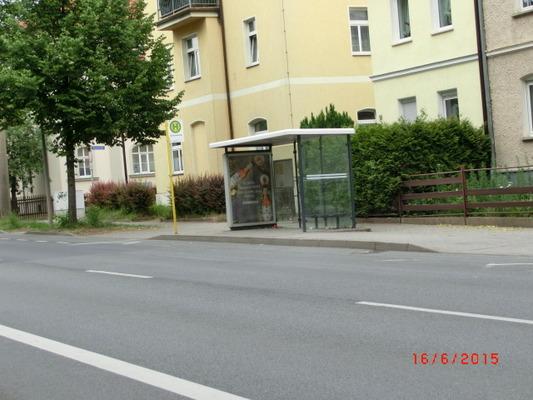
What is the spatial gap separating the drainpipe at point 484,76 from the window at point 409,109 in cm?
310

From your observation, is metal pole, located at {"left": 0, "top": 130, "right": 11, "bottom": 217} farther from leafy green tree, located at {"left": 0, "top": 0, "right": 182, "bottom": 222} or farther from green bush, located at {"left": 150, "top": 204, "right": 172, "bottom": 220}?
leafy green tree, located at {"left": 0, "top": 0, "right": 182, "bottom": 222}

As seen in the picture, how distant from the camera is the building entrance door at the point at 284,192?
22305 millimetres

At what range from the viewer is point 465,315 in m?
7.82

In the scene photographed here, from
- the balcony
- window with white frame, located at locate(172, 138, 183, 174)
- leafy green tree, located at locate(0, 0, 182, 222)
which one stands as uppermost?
the balcony

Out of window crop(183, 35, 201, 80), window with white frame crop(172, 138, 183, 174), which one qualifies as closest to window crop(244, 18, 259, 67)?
window crop(183, 35, 201, 80)

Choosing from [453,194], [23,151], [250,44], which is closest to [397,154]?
[453,194]

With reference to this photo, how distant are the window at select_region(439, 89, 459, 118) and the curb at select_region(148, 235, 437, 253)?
26.8ft

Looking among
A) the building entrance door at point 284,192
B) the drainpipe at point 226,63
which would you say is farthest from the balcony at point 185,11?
the building entrance door at point 284,192

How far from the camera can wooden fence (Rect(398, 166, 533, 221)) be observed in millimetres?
17703

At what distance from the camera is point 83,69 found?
24.3 metres

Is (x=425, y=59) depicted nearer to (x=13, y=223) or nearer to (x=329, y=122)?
(x=329, y=122)

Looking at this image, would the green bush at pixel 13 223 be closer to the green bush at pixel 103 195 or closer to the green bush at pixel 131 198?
the green bush at pixel 131 198

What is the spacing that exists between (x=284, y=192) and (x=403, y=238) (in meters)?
6.65

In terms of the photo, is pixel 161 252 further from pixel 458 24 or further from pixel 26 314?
pixel 458 24
